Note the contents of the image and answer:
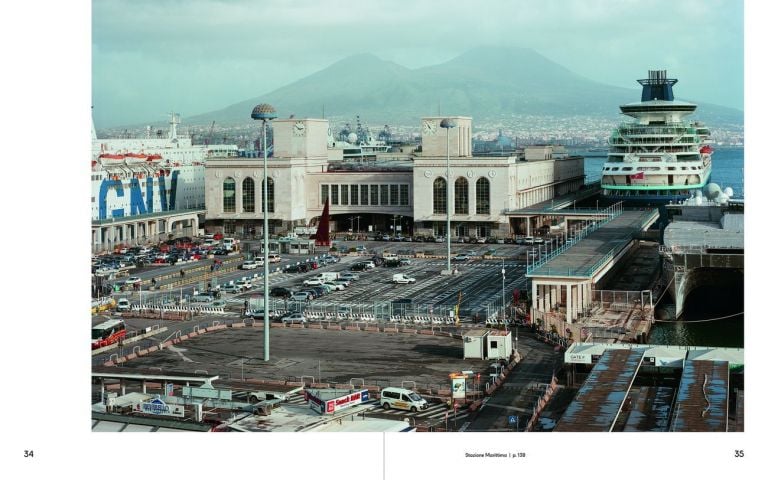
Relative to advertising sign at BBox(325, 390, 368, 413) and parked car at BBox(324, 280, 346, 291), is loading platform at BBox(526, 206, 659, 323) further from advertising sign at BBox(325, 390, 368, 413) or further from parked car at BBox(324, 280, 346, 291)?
advertising sign at BBox(325, 390, 368, 413)

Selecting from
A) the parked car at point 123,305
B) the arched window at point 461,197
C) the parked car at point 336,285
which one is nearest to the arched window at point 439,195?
the arched window at point 461,197

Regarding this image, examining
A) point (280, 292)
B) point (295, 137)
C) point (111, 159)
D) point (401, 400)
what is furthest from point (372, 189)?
point (401, 400)

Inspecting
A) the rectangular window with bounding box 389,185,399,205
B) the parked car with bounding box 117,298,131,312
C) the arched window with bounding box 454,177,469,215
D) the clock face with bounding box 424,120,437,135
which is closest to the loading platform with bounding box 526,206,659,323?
the parked car with bounding box 117,298,131,312

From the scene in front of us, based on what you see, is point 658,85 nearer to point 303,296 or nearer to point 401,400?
point 303,296

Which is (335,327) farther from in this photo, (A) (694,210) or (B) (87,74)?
(A) (694,210)

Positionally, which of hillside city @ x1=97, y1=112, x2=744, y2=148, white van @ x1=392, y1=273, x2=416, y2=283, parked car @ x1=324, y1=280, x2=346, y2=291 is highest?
hillside city @ x1=97, y1=112, x2=744, y2=148

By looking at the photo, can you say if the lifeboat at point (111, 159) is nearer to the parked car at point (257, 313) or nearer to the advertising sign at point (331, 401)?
the parked car at point (257, 313)

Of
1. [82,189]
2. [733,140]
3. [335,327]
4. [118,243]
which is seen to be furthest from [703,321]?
[733,140]
